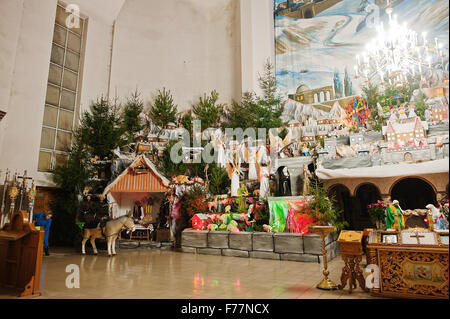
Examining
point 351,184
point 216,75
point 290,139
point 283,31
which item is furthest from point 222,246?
point 283,31

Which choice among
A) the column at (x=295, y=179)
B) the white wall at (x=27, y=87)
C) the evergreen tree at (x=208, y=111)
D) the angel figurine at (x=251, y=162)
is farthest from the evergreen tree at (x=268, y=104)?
the white wall at (x=27, y=87)

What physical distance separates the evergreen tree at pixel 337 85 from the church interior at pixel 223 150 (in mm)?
59

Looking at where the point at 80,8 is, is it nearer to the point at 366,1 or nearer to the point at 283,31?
the point at 283,31

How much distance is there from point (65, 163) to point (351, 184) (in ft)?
41.8

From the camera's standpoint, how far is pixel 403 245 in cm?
416

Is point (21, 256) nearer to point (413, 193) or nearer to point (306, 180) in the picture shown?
point (306, 180)

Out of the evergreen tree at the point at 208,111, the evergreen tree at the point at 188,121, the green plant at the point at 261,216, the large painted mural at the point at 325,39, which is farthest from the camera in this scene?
the evergreen tree at the point at 208,111

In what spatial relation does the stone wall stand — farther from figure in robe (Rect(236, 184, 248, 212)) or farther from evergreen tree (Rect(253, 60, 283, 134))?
evergreen tree (Rect(253, 60, 283, 134))

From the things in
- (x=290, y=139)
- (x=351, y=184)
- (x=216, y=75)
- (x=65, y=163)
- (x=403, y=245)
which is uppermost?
(x=216, y=75)

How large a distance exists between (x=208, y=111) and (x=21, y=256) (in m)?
13.4

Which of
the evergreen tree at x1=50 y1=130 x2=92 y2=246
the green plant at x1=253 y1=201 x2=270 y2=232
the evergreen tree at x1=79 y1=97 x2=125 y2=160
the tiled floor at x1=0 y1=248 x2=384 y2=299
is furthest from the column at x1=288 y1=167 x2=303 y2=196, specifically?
the evergreen tree at x1=50 y1=130 x2=92 y2=246

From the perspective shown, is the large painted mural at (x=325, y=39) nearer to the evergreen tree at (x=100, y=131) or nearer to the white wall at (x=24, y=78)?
the evergreen tree at (x=100, y=131)

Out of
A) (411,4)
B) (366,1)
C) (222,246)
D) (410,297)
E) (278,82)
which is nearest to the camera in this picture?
(410,297)

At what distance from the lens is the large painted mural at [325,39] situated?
1591 cm
